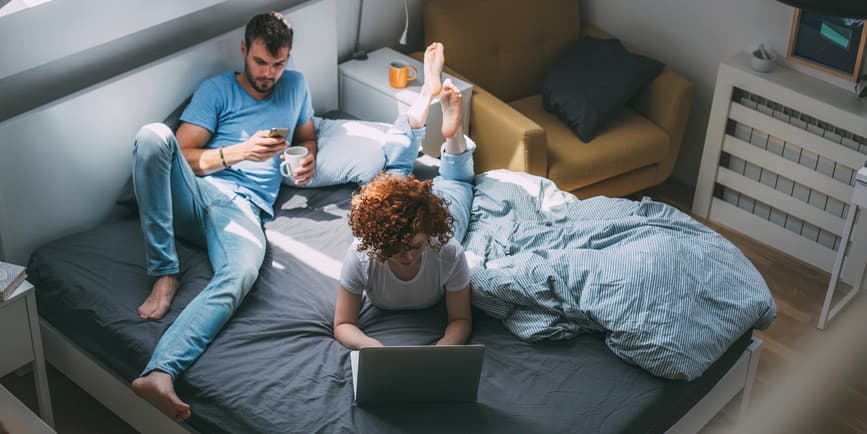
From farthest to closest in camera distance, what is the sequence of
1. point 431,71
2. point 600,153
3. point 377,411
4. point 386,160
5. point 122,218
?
point 600,153 < point 431,71 < point 386,160 < point 122,218 < point 377,411

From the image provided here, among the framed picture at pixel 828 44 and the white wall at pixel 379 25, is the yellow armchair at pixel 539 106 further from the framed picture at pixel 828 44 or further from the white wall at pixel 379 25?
the framed picture at pixel 828 44

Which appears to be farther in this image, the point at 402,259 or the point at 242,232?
the point at 242,232

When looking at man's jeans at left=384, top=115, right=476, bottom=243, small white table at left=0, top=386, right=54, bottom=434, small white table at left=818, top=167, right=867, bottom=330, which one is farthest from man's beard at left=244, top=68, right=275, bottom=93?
small white table at left=818, top=167, right=867, bottom=330

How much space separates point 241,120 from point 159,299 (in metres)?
0.72

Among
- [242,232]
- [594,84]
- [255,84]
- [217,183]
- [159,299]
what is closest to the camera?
[159,299]

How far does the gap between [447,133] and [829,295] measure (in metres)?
1.47

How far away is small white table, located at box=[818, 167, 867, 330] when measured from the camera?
288 centimetres

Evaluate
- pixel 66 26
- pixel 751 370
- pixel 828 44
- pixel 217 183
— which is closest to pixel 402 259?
pixel 217 183

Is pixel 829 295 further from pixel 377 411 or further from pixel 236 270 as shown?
pixel 236 270

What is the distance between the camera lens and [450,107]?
3.10 metres

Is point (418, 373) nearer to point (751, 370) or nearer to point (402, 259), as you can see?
point (402, 259)

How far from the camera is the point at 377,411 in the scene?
2.15 meters

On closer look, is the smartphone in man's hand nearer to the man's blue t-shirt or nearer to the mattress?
the man's blue t-shirt

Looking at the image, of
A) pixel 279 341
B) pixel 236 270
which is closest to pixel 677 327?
pixel 279 341
